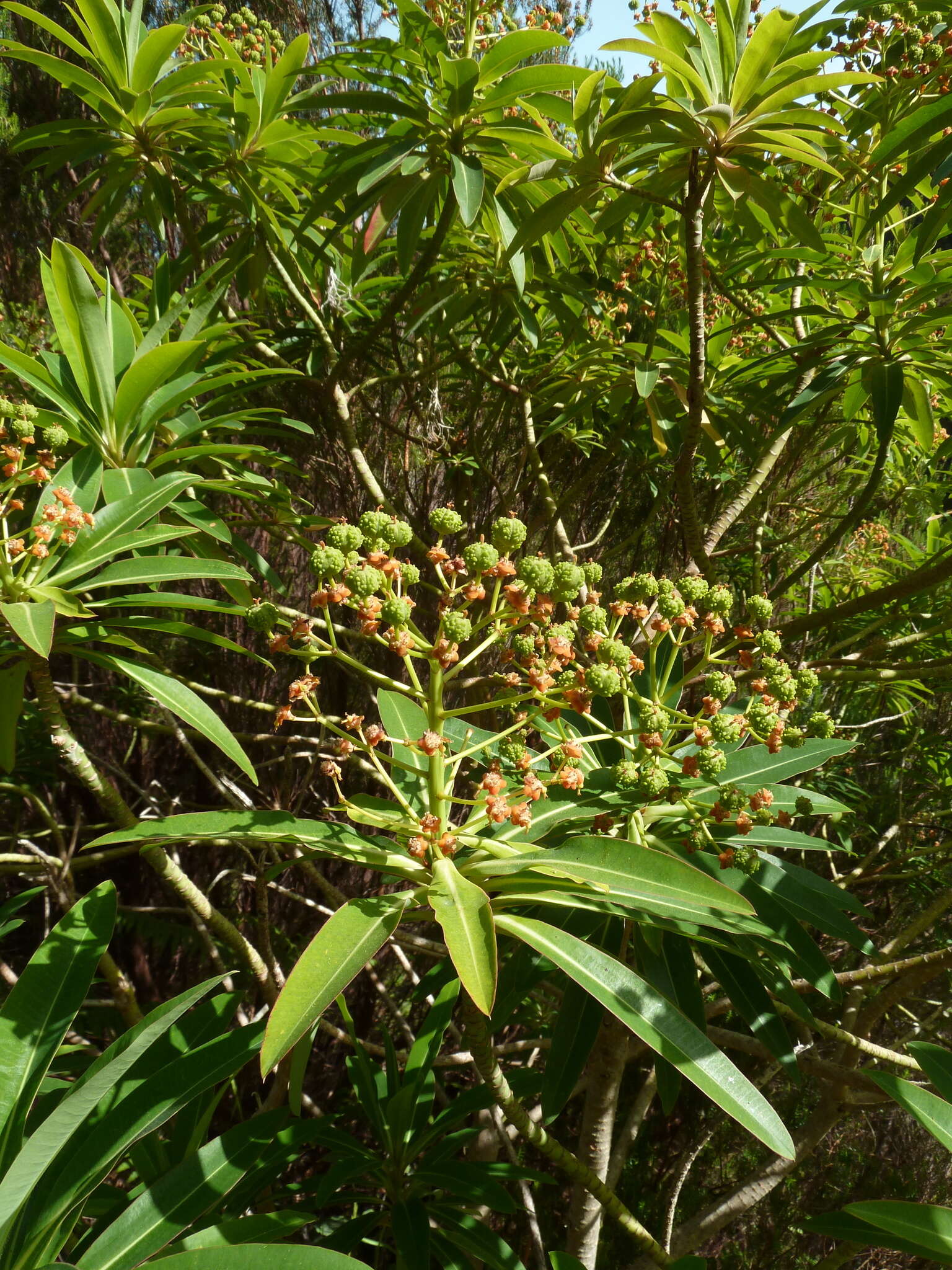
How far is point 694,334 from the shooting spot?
198cm

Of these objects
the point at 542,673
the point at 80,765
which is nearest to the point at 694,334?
the point at 542,673

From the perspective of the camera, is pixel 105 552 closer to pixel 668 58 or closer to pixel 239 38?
pixel 668 58

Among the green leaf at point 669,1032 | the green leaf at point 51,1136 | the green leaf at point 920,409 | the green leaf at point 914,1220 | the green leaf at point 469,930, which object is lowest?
the green leaf at point 914,1220

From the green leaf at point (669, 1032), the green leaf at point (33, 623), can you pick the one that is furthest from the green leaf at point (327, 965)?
the green leaf at point (33, 623)

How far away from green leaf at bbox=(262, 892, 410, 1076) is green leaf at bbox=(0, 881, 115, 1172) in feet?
1.62

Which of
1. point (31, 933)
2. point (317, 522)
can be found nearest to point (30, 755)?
point (31, 933)

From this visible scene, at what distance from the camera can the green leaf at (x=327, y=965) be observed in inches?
40.8

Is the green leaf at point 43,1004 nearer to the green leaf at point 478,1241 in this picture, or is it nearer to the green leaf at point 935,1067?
the green leaf at point 478,1241

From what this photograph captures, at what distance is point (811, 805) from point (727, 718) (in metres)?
0.47

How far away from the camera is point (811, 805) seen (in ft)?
5.78

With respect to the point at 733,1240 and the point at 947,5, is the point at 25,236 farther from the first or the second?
the point at 733,1240

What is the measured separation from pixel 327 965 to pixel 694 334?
5.29ft

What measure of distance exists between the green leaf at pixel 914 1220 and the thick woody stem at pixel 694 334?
57.7 inches

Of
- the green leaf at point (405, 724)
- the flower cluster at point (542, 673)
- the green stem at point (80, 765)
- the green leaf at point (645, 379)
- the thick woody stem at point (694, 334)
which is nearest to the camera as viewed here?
the flower cluster at point (542, 673)
